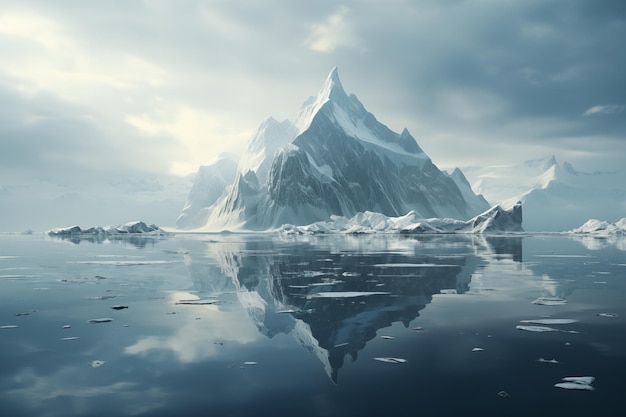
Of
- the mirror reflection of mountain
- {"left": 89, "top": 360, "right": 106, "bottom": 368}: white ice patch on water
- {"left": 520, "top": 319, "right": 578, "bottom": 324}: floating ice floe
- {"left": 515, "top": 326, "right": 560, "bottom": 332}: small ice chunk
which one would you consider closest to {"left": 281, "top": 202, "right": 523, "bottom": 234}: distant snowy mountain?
the mirror reflection of mountain

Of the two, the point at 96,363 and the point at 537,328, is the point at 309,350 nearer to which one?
the point at 96,363

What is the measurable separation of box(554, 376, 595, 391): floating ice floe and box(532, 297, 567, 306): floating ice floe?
875cm

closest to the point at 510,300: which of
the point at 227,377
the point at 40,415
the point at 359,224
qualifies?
the point at 227,377

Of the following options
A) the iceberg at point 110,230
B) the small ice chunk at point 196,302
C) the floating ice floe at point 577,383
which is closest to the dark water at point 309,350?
the small ice chunk at point 196,302

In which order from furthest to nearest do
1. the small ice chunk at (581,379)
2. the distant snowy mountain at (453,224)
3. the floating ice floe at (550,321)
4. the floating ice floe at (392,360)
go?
the distant snowy mountain at (453,224)
the floating ice floe at (550,321)
the floating ice floe at (392,360)
the small ice chunk at (581,379)

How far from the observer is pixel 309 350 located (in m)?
11.4

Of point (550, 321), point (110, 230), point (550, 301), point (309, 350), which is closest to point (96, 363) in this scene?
point (309, 350)

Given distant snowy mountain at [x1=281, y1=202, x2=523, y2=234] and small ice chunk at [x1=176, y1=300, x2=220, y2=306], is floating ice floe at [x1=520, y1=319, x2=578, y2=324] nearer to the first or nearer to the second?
small ice chunk at [x1=176, y1=300, x2=220, y2=306]

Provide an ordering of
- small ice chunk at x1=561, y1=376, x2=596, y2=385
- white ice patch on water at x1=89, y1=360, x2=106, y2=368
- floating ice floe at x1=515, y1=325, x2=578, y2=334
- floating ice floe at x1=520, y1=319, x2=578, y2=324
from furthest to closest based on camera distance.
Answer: floating ice floe at x1=520, y1=319, x2=578, y2=324 → floating ice floe at x1=515, y1=325, x2=578, y2=334 → white ice patch on water at x1=89, y1=360, x2=106, y2=368 → small ice chunk at x1=561, y1=376, x2=596, y2=385

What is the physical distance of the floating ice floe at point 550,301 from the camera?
17.2m

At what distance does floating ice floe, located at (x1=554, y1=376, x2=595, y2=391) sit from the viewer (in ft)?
27.5

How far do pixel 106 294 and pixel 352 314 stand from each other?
445 inches

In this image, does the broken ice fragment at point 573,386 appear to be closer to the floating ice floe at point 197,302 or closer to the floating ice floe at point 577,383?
the floating ice floe at point 577,383

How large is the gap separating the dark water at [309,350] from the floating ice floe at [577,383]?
14 centimetres
